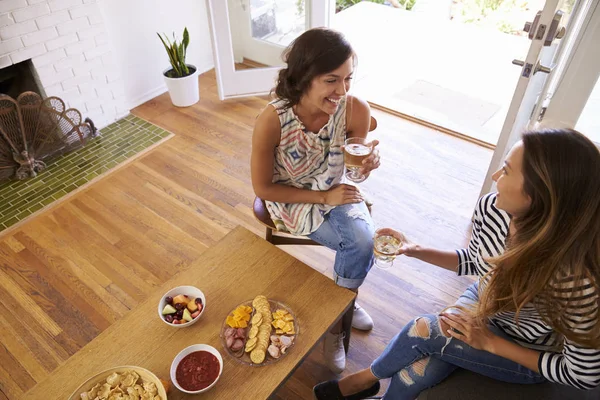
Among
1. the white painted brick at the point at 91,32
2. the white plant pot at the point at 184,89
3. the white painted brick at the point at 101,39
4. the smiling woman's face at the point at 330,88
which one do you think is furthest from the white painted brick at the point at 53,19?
the smiling woman's face at the point at 330,88

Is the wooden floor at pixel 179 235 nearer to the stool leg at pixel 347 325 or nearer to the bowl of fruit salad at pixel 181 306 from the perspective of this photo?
the stool leg at pixel 347 325

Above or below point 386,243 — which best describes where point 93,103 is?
below

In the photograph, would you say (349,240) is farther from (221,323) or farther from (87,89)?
(87,89)

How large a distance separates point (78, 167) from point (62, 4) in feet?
3.45

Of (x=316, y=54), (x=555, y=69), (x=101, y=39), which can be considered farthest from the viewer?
(x=101, y=39)

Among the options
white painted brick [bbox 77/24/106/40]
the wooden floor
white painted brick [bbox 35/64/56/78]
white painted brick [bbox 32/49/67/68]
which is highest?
white painted brick [bbox 77/24/106/40]

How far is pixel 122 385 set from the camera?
119cm

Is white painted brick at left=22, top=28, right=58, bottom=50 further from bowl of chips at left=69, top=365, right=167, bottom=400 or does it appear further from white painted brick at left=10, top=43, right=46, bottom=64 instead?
bowl of chips at left=69, top=365, right=167, bottom=400

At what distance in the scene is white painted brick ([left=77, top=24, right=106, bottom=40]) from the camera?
2.93 metres

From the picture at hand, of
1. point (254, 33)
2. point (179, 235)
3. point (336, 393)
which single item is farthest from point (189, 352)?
point (254, 33)

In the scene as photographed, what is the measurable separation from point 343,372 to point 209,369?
0.77m

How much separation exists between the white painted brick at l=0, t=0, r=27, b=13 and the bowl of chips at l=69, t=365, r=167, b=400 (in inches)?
93.3

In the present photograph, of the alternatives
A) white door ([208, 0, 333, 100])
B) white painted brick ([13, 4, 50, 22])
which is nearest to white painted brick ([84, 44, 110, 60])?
white painted brick ([13, 4, 50, 22])

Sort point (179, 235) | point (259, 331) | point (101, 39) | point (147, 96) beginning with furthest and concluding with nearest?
1. point (147, 96)
2. point (101, 39)
3. point (179, 235)
4. point (259, 331)
